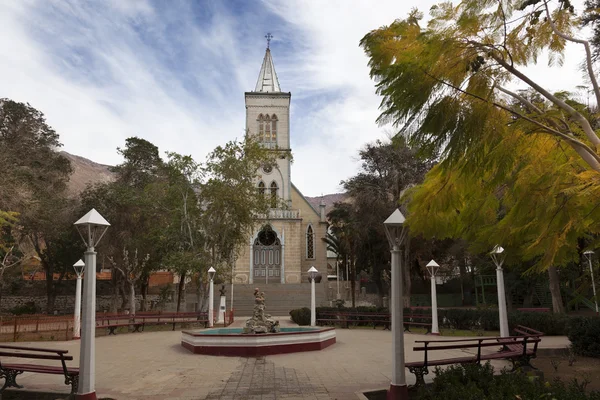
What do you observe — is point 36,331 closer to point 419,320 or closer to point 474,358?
point 419,320

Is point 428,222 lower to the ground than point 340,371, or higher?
higher

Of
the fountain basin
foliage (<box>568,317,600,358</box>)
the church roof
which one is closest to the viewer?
foliage (<box>568,317,600,358</box>)

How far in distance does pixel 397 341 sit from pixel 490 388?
1.72m

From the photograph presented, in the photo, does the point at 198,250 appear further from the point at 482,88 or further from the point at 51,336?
the point at 482,88

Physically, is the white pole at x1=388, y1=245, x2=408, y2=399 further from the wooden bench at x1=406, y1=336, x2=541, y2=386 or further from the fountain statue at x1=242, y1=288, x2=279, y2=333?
the fountain statue at x1=242, y1=288, x2=279, y2=333

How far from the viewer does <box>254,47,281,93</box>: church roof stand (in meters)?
42.0

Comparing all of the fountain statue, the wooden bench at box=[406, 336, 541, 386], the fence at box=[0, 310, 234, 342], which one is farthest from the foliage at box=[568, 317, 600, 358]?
the fence at box=[0, 310, 234, 342]

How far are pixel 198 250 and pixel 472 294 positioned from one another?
2188 centimetres

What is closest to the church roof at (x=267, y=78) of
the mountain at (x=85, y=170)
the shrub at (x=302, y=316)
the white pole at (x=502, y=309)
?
the shrub at (x=302, y=316)

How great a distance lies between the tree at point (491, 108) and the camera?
5.60 meters

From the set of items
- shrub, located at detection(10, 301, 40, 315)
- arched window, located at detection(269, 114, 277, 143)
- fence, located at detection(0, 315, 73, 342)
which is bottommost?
shrub, located at detection(10, 301, 40, 315)

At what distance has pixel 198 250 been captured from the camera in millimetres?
24281

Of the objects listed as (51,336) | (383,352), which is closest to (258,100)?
(51,336)

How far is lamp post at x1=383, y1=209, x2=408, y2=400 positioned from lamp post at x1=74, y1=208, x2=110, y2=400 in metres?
4.47
